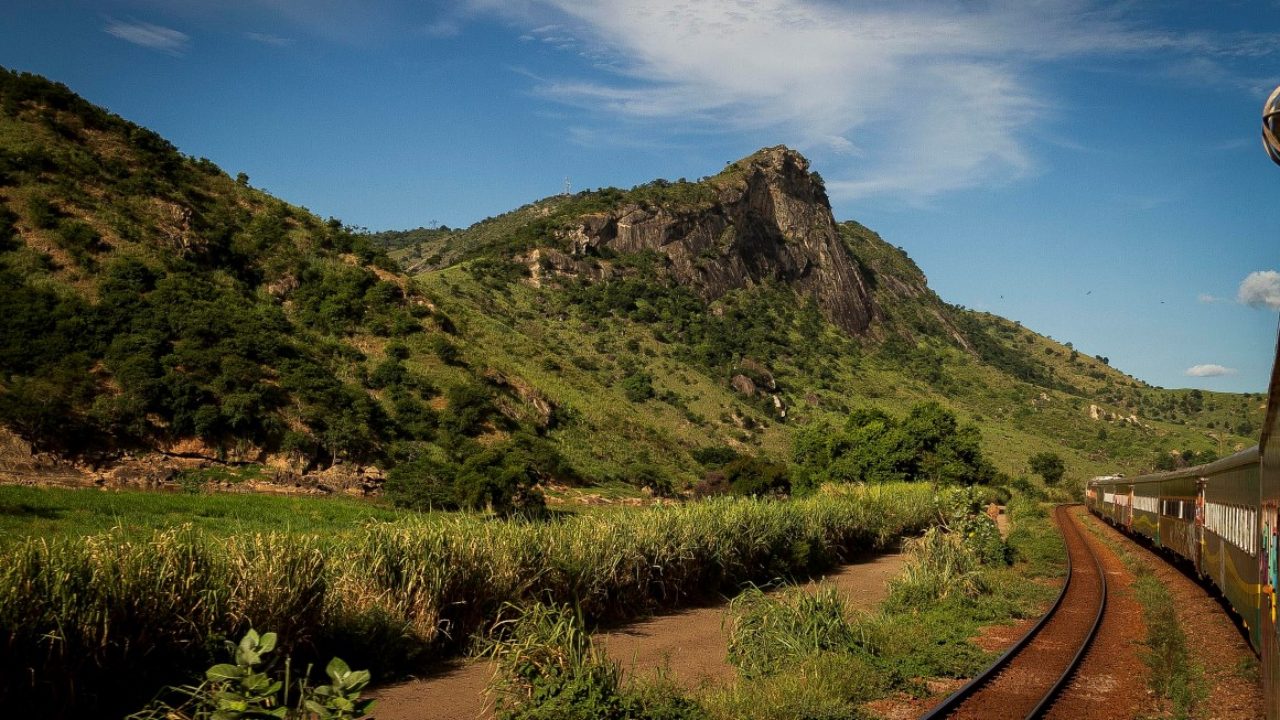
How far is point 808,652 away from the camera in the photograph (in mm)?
11789

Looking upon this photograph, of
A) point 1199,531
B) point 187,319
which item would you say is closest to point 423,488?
point 187,319

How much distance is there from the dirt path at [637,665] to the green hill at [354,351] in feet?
50.8

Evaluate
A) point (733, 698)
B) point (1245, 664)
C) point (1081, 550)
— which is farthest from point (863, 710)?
point (1081, 550)

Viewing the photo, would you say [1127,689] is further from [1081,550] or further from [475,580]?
[1081,550]

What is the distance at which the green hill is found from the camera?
32031 mm

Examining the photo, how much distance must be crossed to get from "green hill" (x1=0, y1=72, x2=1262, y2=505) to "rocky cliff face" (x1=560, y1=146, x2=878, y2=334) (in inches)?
36.5

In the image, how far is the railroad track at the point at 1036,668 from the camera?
10.1 m

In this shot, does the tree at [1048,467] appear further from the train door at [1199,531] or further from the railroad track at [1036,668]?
the railroad track at [1036,668]

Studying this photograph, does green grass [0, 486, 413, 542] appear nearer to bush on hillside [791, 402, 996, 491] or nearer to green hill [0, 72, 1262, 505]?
green hill [0, 72, 1262, 505]

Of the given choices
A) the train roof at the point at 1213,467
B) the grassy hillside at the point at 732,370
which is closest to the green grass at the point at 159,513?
the train roof at the point at 1213,467

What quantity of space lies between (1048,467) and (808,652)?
285 ft

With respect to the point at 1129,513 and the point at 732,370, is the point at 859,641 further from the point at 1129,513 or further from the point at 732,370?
the point at 732,370

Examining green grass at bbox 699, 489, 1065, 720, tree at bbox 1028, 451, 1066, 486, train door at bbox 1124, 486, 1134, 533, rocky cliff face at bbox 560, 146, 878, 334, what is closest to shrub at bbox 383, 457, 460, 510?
green grass at bbox 699, 489, 1065, 720

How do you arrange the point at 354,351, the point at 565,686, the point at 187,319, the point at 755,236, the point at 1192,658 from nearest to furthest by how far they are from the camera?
1. the point at 565,686
2. the point at 1192,658
3. the point at 187,319
4. the point at 354,351
5. the point at 755,236
